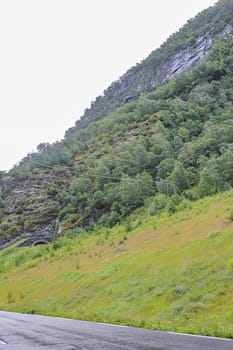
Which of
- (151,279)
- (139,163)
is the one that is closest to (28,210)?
(139,163)

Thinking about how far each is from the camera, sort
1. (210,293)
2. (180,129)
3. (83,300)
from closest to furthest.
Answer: (210,293) → (83,300) → (180,129)

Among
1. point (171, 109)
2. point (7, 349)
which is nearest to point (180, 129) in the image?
point (171, 109)

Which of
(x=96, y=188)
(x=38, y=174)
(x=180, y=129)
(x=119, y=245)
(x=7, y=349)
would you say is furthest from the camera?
(x=38, y=174)

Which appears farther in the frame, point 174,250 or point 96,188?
point 96,188

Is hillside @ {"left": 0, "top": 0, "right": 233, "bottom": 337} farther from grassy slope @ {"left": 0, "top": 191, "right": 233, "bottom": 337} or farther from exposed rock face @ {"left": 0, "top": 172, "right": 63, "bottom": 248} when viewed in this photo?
exposed rock face @ {"left": 0, "top": 172, "right": 63, "bottom": 248}

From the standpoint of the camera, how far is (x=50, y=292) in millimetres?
38469

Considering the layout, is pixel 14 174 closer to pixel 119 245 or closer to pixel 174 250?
pixel 119 245

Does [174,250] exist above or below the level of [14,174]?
below

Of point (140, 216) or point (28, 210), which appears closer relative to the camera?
point (140, 216)

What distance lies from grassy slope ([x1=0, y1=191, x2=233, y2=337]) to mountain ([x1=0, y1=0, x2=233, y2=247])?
42.3ft

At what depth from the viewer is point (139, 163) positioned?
363 ft

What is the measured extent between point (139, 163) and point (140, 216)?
41.3 metres

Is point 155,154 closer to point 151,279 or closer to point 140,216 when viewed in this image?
point 140,216

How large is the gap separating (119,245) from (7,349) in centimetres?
3749
